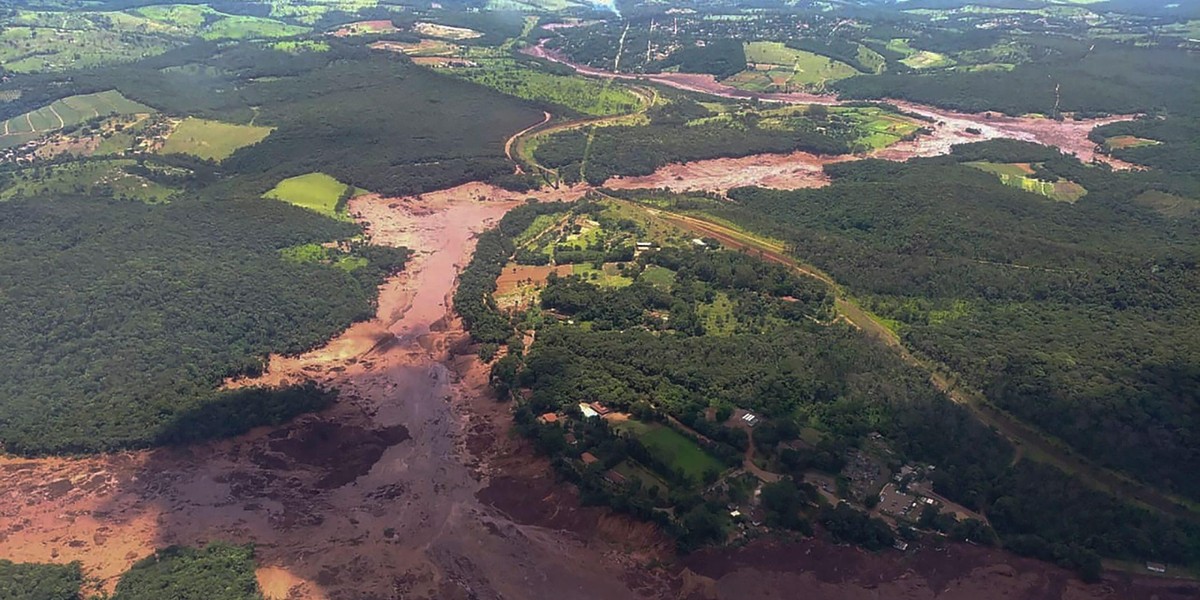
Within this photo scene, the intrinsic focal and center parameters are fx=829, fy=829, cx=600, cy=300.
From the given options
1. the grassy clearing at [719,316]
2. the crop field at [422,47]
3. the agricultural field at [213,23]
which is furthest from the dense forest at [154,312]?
the agricultural field at [213,23]

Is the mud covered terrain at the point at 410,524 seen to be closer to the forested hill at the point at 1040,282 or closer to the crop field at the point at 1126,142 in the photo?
the forested hill at the point at 1040,282

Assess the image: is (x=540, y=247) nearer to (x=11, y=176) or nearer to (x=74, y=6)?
(x=11, y=176)

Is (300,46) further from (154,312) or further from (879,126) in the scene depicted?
(879,126)

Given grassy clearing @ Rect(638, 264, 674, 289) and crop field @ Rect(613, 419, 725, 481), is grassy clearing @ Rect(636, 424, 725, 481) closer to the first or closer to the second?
crop field @ Rect(613, 419, 725, 481)

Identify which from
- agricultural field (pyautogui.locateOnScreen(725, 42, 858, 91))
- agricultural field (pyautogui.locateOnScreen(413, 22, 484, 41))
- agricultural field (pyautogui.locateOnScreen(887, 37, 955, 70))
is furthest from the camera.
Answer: agricultural field (pyautogui.locateOnScreen(413, 22, 484, 41))

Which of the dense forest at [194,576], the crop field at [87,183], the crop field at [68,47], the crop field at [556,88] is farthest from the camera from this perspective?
the crop field at [68,47]

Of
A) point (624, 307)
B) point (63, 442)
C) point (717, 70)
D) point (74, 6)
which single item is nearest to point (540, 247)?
point (624, 307)

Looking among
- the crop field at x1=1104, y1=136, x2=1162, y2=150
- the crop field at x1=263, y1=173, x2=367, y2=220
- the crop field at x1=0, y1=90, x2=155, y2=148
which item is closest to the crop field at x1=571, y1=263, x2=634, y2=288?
the crop field at x1=263, y1=173, x2=367, y2=220
